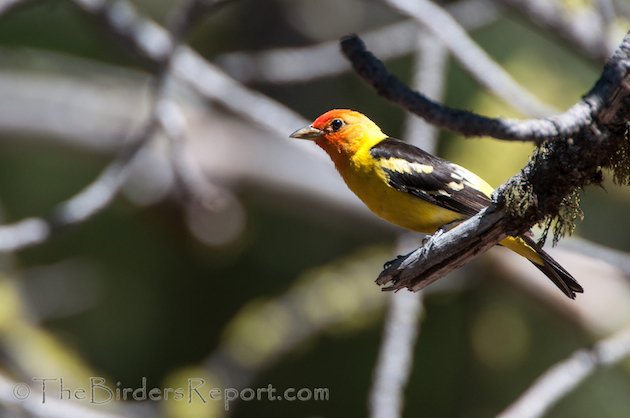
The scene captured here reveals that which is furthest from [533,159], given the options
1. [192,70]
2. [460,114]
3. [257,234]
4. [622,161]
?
[257,234]

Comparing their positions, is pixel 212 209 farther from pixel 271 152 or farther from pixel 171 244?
pixel 171 244

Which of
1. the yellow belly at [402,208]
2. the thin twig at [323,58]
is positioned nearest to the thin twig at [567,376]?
the yellow belly at [402,208]

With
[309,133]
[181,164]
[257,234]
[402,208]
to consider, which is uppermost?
[257,234]

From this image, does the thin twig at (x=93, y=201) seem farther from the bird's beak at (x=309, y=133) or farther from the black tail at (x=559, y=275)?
the black tail at (x=559, y=275)

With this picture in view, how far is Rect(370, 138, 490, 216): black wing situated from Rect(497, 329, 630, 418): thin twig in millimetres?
1101

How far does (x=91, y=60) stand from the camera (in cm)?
899

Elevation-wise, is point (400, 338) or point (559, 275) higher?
point (400, 338)

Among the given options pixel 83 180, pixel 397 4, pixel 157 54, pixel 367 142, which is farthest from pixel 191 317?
pixel 367 142

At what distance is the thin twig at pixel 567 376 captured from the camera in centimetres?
378

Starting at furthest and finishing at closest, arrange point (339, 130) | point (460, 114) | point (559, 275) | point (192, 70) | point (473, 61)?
point (192, 70), point (473, 61), point (339, 130), point (559, 275), point (460, 114)

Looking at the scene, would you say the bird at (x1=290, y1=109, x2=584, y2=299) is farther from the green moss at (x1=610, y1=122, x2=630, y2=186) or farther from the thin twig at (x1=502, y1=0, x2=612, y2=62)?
the thin twig at (x1=502, y1=0, x2=612, y2=62)

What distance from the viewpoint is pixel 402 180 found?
319cm

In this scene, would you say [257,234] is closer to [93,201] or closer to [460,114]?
[93,201]

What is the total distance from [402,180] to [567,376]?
139 cm
